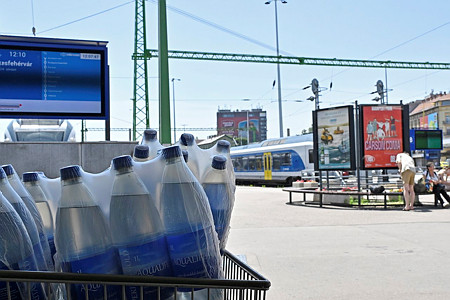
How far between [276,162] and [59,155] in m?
26.9

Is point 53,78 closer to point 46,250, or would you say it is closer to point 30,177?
point 30,177

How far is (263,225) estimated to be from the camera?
11.1m

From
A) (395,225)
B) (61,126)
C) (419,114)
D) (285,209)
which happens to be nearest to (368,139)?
(285,209)

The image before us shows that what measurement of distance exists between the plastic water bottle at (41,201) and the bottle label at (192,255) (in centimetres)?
62

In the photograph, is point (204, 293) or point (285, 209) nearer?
point (204, 293)

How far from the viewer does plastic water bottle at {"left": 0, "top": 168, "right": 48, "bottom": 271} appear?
1745 millimetres

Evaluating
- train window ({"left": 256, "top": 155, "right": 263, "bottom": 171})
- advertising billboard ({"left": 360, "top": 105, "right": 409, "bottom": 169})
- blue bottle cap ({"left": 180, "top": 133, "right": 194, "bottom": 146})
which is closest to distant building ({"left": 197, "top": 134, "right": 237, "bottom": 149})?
blue bottle cap ({"left": 180, "top": 133, "right": 194, "bottom": 146})

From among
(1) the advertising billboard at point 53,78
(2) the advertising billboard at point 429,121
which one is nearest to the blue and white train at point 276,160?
(1) the advertising billboard at point 53,78

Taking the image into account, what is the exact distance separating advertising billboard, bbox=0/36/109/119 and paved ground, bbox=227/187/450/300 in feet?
9.75

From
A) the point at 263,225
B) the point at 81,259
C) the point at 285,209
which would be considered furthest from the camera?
the point at 285,209

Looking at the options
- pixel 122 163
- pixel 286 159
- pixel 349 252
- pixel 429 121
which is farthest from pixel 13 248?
pixel 429 121

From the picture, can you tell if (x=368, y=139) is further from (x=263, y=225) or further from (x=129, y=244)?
(x=129, y=244)

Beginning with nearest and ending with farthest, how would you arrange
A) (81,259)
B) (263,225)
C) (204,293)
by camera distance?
(81,259) < (204,293) < (263,225)

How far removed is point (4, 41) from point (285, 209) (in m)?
10.9
